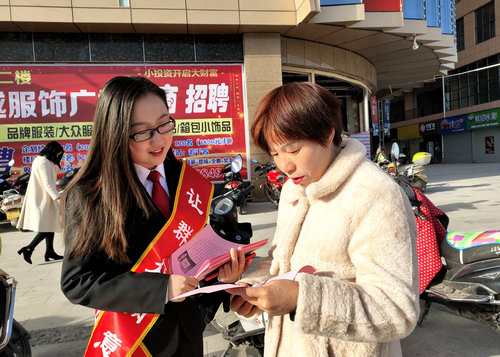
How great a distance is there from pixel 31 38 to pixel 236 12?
4.46 meters

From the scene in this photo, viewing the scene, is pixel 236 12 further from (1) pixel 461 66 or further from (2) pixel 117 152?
(1) pixel 461 66

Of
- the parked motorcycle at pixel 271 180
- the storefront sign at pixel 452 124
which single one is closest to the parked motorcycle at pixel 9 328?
the parked motorcycle at pixel 271 180

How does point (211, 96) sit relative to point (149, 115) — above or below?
above

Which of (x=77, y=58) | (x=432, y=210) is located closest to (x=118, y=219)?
Result: (x=432, y=210)

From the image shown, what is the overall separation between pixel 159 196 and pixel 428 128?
99.8 feet

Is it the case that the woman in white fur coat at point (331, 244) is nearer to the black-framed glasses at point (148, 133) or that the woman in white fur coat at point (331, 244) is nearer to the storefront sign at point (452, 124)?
the black-framed glasses at point (148, 133)

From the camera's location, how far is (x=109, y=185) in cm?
110

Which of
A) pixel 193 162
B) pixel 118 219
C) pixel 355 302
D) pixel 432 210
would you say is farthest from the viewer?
pixel 193 162

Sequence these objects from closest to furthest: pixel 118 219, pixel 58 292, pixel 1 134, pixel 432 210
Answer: pixel 118 219 → pixel 432 210 → pixel 58 292 → pixel 1 134

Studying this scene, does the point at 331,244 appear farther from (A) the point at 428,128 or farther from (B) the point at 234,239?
(A) the point at 428,128

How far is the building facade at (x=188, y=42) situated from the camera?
7.14 metres

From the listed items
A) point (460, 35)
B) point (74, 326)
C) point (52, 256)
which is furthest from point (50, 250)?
point (460, 35)

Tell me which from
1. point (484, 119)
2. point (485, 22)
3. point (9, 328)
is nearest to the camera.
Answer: point (9, 328)

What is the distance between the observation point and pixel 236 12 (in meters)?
7.48
